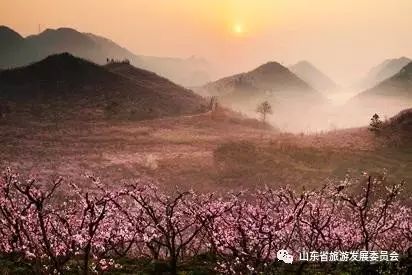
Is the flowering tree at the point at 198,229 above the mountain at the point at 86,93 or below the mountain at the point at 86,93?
below

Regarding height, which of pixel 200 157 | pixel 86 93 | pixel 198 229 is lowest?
pixel 198 229

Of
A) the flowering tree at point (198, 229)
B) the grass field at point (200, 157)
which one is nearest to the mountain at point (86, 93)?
the grass field at point (200, 157)

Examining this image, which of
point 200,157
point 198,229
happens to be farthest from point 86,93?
point 198,229

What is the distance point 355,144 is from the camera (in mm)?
74500

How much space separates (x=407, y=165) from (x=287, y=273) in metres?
48.8

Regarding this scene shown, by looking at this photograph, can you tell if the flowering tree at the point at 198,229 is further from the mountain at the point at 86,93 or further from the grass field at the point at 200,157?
the mountain at the point at 86,93

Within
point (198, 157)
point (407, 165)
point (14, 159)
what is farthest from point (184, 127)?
point (407, 165)

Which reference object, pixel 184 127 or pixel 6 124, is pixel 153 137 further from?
pixel 6 124

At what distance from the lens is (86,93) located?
14112 cm

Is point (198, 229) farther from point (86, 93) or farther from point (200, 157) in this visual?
point (86, 93)

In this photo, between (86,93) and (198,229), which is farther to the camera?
(86,93)

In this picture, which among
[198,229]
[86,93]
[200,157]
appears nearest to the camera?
[198,229]

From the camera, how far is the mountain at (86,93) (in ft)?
400

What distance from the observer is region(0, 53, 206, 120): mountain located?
122 metres
